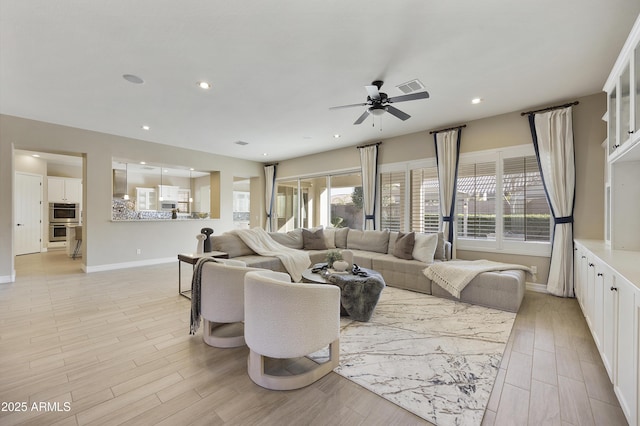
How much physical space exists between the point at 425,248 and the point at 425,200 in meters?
1.42

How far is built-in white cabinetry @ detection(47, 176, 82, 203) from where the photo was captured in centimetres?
835

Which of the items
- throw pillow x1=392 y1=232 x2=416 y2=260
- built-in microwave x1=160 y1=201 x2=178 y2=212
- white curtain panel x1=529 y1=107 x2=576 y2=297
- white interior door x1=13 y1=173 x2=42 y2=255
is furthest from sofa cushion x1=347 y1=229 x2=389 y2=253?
white interior door x1=13 y1=173 x2=42 y2=255

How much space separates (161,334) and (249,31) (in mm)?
3159

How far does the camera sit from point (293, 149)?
7.08m

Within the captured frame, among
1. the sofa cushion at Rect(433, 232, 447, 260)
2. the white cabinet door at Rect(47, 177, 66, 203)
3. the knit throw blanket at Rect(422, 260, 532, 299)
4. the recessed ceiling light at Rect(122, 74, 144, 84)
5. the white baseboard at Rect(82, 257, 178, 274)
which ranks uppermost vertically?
the recessed ceiling light at Rect(122, 74, 144, 84)

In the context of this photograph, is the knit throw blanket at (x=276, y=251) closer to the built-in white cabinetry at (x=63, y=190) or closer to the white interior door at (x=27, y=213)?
the white interior door at (x=27, y=213)

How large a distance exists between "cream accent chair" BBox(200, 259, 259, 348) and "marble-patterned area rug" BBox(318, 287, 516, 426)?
103 centimetres

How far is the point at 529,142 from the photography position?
4.28 meters

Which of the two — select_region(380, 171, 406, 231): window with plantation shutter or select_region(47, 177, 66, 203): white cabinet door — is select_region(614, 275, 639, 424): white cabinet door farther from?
select_region(47, 177, 66, 203): white cabinet door

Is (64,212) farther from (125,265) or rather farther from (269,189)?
(269,189)

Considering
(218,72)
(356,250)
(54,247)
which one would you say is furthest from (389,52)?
(54,247)

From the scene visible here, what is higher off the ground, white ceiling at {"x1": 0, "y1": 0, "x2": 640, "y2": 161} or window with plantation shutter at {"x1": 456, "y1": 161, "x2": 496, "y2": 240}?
A: white ceiling at {"x1": 0, "y1": 0, "x2": 640, "y2": 161}

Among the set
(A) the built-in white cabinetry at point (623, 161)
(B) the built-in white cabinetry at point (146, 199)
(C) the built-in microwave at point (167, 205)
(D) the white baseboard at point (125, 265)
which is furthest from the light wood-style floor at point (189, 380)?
(B) the built-in white cabinetry at point (146, 199)

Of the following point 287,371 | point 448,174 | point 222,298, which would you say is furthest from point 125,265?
point 448,174
